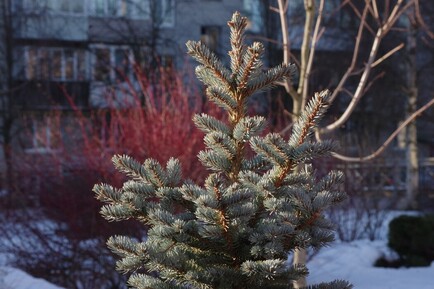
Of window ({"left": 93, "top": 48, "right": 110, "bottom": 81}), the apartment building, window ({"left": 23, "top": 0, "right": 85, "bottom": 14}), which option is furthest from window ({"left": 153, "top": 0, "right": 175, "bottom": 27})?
window ({"left": 23, "top": 0, "right": 85, "bottom": 14})

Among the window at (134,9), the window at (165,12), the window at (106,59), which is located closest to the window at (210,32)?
the window at (165,12)

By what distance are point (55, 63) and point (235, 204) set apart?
27.5m

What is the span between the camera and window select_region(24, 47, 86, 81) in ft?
91.0

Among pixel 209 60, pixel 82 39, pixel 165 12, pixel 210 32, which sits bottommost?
pixel 209 60

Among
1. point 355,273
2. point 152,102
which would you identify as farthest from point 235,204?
point 152,102

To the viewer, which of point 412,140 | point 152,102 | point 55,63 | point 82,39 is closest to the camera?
point 152,102

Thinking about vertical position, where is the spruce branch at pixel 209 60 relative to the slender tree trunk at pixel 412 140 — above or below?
above

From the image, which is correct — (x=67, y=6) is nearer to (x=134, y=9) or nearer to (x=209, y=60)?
(x=134, y=9)

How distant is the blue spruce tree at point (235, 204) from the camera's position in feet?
9.52

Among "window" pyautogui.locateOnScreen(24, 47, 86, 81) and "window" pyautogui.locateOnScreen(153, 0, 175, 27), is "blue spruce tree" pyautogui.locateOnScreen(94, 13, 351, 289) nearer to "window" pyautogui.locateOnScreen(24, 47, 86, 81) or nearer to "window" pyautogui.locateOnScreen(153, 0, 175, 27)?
"window" pyautogui.locateOnScreen(24, 47, 86, 81)

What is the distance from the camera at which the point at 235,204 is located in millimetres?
2779

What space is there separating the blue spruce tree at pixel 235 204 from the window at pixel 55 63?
82.4ft

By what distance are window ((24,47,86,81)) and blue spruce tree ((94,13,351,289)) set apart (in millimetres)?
25109

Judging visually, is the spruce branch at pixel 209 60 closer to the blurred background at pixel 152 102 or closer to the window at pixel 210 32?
the blurred background at pixel 152 102
